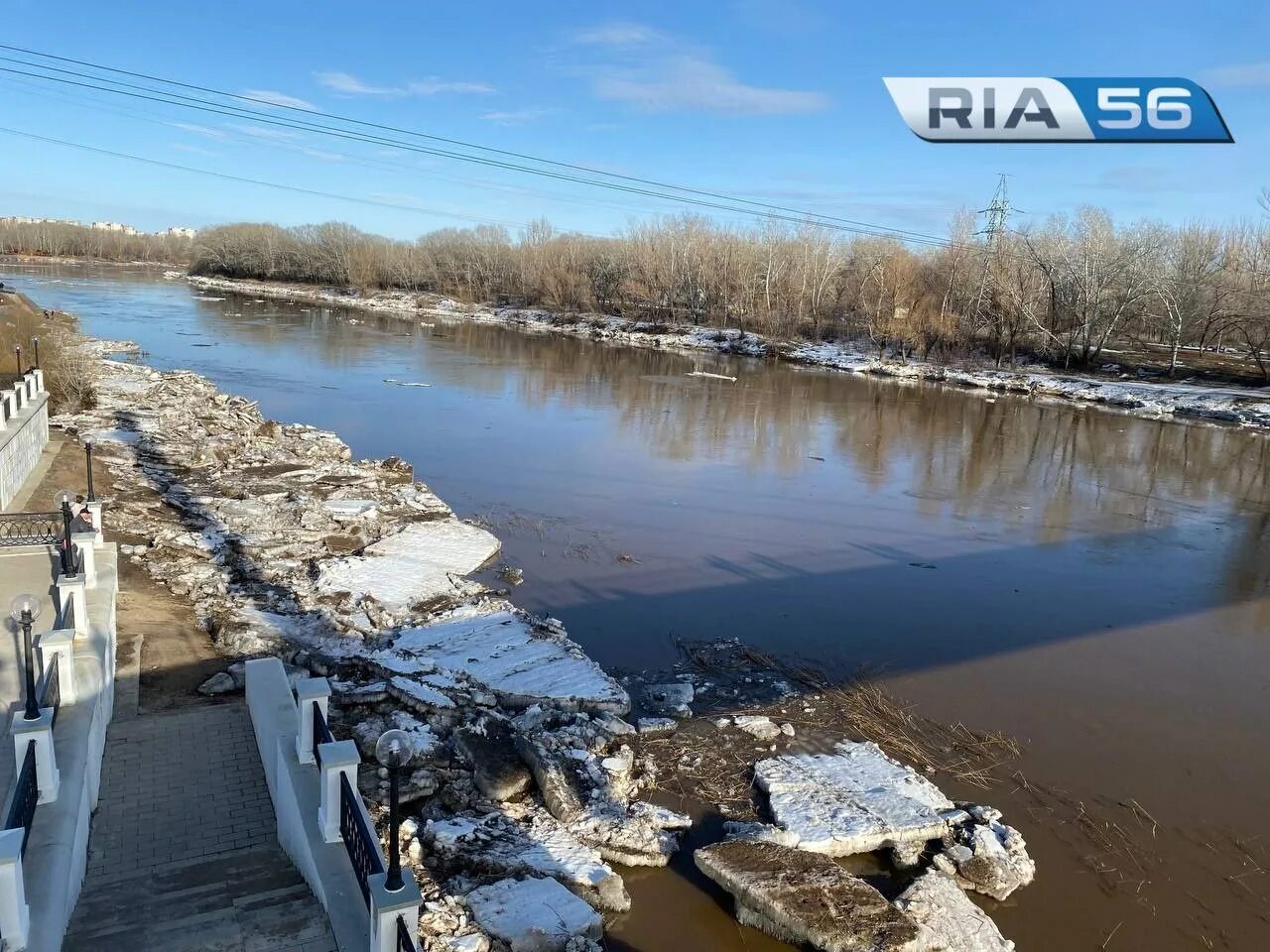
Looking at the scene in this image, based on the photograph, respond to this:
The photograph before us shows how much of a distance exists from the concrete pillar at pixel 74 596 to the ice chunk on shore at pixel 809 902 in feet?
17.5

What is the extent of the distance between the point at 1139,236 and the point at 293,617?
→ 160ft

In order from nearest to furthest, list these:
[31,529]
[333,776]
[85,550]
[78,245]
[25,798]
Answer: [25,798] < [333,776] < [85,550] < [31,529] < [78,245]

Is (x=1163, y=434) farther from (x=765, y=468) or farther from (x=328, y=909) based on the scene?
(x=328, y=909)

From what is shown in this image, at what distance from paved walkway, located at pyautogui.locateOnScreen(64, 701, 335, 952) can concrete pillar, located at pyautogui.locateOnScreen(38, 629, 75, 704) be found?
68 cm

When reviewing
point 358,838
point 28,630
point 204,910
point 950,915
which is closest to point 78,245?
point 28,630

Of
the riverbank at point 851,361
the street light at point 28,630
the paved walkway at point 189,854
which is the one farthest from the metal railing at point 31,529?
the riverbank at point 851,361

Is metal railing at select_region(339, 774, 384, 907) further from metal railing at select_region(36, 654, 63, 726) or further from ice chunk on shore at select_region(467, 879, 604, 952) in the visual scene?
metal railing at select_region(36, 654, 63, 726)

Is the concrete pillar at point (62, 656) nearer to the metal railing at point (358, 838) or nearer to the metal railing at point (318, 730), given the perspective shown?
the metal railing at point (318, 730)

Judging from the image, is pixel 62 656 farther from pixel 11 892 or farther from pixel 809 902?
pixel 809 902

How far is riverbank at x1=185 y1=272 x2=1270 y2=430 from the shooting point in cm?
3509

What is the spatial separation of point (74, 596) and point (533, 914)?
4.51m

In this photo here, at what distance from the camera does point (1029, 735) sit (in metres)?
9.03

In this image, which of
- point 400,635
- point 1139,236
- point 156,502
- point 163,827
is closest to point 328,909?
point 163,827

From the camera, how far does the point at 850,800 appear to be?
757 centimetres
